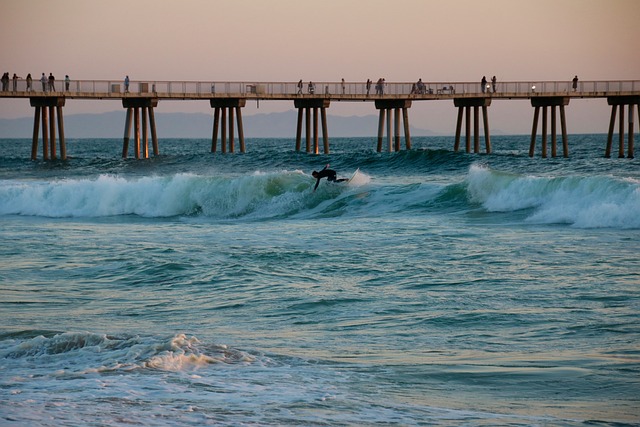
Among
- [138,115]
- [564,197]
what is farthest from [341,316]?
[138,115]

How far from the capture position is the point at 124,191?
119 ft

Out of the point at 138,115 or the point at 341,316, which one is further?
the point at 138,115

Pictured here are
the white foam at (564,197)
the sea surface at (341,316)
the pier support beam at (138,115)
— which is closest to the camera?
the sea surface at (341,316)

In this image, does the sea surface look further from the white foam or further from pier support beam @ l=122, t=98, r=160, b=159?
pier support beam @ l=122, t=98, r=160, b=159

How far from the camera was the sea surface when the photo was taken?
8.30 m

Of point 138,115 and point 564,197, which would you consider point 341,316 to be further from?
point 138,115

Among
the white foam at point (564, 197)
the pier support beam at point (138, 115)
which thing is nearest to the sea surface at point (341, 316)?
the white foam at point (564, 197)

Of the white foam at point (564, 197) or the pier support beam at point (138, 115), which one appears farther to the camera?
the pier support beam at point (138, 115)

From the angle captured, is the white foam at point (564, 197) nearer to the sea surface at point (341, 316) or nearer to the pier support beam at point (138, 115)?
the sea surface at point (341, 316)

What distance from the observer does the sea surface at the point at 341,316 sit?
830 centimetres

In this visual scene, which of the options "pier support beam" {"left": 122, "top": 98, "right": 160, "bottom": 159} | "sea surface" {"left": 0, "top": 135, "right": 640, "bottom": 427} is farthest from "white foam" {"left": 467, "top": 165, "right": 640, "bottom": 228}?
"pier support beam" {"left": 122, "top": 98, "right": 160, "bottom": 159}

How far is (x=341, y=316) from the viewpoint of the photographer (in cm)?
1257

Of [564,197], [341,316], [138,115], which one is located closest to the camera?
[341,316]

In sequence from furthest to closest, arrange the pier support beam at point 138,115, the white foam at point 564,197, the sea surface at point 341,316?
the pier support beam at point 138,115
the white foam at point 564,197
the sea surface at point 341,316
